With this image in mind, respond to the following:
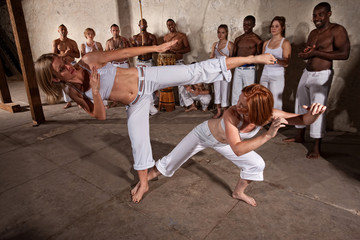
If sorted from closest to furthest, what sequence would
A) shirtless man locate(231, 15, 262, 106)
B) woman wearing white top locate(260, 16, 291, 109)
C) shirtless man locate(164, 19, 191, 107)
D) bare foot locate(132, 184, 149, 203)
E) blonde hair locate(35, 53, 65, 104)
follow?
1. blonde hair locate(35, 53, 65, 104)
2. bare foot locate(132, 184, 149, 203)
3. woman wearing white top locate(260, 16, 291, 109)
4. shirtless man locate(231, 15, 262, 106)
5. shirtless man locate(164, 19, 191, 107)

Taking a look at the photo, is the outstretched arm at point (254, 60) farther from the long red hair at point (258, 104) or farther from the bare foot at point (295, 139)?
the bare foot at point (295, 139)

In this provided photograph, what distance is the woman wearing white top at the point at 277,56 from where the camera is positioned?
423 cm

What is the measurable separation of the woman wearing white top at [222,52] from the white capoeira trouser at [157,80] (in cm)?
296

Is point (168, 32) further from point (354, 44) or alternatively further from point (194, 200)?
point (194, 200)

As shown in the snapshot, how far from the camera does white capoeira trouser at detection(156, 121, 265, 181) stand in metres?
2.31

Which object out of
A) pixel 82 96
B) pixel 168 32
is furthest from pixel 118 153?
pixel 168 32

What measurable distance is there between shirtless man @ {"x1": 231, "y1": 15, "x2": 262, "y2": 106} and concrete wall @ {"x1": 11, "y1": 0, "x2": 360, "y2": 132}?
0.53 m

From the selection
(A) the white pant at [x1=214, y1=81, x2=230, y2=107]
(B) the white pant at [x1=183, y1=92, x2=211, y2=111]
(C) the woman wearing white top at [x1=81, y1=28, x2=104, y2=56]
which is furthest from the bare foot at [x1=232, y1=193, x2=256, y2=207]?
(C) the woman wearing white top at [x1=81, y1=28, x2=104, y2=56]

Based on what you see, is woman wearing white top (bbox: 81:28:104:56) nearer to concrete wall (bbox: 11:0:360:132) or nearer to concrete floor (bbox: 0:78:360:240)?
concrete wall (bbox: 11:0:360:132)

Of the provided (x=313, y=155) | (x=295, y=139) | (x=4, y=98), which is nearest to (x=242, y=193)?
(x=313, y=155)

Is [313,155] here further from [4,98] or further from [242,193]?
[4,98]

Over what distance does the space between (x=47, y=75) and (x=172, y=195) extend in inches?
69.7

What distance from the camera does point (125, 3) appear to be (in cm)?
735

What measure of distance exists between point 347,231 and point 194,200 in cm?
143
